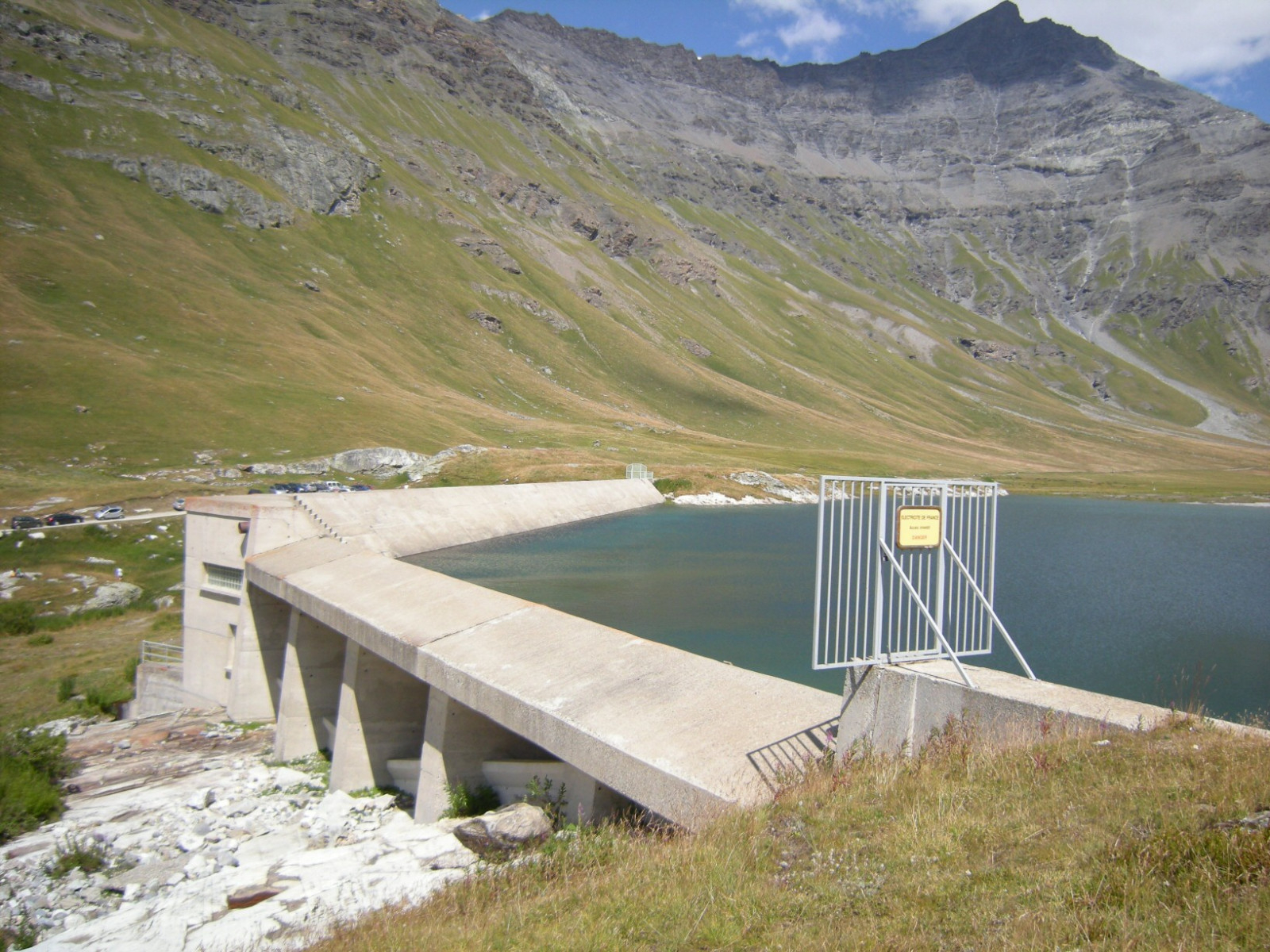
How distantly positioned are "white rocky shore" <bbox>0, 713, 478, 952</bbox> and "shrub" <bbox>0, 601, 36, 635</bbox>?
48.8ft

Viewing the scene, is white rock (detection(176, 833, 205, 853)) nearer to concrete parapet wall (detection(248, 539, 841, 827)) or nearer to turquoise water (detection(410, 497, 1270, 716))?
concrete parapet wall (detection(248, 539, 841, 827))

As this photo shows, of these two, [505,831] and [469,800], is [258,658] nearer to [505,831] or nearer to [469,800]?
[469,800]

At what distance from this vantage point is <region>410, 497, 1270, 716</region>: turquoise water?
25.8 metres

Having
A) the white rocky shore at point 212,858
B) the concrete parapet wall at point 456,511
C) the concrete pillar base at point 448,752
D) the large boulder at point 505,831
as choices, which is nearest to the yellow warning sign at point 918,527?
the large boulder at point 505,831

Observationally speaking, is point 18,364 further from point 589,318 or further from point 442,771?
point 589,318

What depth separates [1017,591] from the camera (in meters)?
38.9

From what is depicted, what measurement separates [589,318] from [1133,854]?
481ft

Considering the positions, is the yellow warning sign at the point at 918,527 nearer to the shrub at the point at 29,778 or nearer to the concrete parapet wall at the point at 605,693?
the concrete parapet wall at the point at 605,693

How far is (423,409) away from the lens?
8531cm

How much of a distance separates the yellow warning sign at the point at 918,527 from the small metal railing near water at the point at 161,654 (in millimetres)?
25173

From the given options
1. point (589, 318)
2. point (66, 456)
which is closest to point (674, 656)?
point (66, 456)

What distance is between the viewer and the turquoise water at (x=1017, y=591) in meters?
25.8

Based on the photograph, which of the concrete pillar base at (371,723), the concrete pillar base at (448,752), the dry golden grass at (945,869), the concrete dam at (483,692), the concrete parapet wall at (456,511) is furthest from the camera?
the concrete parapet wall at (456,511)

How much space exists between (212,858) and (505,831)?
23.1 feet
